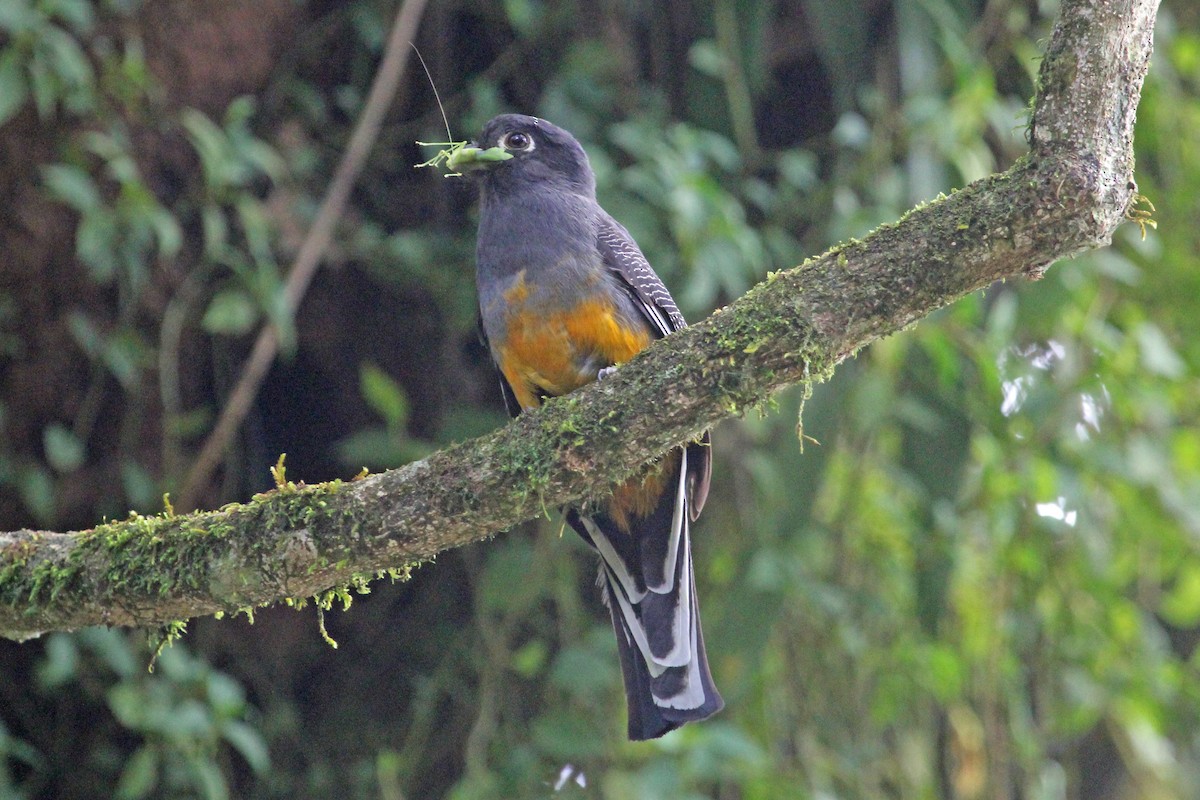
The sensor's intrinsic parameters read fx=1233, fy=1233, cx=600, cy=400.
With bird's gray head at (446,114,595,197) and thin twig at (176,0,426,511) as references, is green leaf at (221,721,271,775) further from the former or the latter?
bird's gray head at (446,114,595,197)

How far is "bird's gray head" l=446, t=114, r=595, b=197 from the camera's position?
3.46 m

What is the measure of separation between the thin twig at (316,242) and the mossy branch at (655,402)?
1.35 meters

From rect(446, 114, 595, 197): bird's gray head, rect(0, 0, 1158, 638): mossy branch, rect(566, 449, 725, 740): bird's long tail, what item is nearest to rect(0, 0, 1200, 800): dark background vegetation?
rect(446, 114, 595, 197): bird's gray head

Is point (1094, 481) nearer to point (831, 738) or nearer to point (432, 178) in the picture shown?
point (831, 738)

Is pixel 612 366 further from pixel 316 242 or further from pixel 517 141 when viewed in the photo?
pixel 316 242

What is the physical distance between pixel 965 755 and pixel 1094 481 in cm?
104

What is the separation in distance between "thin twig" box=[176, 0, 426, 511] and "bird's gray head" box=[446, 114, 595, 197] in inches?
21.2

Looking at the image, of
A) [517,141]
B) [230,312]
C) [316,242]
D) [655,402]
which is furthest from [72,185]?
[655,402]

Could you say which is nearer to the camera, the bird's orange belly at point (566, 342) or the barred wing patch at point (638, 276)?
the bird's orange belly at point (566, 342)

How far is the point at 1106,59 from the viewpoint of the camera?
2.04 m

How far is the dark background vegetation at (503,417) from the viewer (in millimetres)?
3697

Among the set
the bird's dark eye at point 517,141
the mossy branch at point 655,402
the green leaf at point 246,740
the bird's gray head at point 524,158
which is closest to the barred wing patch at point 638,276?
the bird's gray head at point 524,158

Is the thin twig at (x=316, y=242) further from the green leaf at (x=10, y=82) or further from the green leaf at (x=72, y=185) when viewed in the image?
the green leaf at (x=10, y=82)

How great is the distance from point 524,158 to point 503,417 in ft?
2.83
